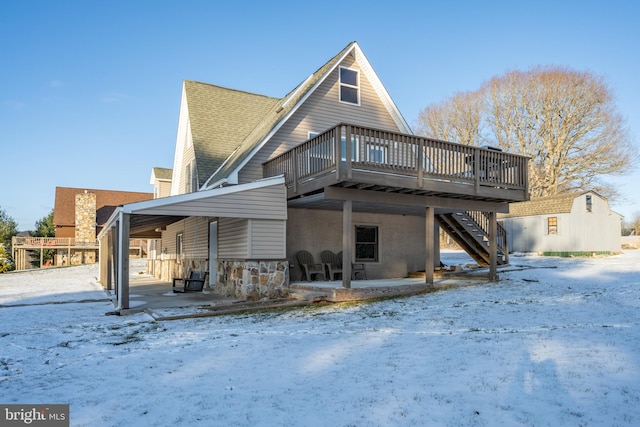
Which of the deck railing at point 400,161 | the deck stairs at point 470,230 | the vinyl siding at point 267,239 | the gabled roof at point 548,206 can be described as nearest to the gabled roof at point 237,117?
the deck railing at point 400,161

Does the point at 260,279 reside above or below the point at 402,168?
below

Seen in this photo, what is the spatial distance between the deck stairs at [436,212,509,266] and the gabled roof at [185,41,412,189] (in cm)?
349

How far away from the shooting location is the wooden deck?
10031 millimetres

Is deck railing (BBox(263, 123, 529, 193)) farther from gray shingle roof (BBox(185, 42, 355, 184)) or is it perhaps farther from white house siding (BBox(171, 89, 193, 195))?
white house siding (BBox(171, 89, 193, 195))

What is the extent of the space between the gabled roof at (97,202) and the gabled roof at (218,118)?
2590cm

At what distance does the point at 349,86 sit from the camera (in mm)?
14805

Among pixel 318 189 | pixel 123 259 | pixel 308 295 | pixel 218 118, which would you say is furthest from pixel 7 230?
pixel 318 189

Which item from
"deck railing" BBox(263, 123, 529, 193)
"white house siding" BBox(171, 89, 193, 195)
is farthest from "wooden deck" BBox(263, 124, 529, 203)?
"white house siding" BBox(171, 89, 193, 195)

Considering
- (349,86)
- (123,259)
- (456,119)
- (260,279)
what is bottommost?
(260,279)

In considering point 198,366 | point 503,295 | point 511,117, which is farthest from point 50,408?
point 511,117

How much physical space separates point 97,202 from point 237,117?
2959 centimetres

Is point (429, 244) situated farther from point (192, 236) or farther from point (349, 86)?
point (192, 236)

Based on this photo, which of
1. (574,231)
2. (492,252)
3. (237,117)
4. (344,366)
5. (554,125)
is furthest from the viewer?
(554,125)

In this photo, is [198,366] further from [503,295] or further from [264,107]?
[264,107]
